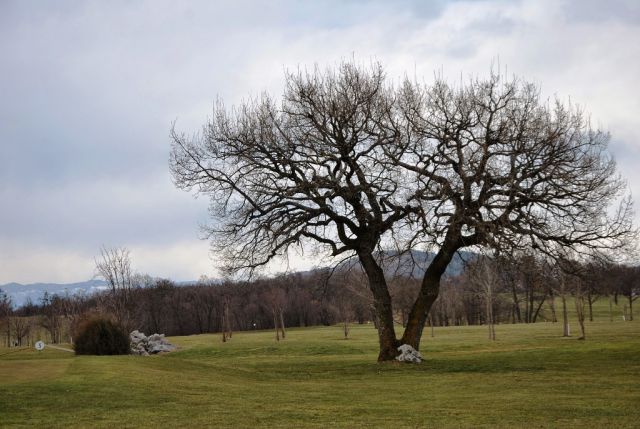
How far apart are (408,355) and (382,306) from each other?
2.53 meters

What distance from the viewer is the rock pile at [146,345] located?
41.1m

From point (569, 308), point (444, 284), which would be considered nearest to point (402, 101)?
point (444, 284)

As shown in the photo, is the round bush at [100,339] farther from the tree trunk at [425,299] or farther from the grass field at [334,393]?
the tree trunk at [425,299]

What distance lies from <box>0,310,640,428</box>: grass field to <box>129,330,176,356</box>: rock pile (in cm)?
1347

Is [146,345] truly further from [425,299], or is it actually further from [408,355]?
[425,299]

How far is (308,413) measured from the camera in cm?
1454

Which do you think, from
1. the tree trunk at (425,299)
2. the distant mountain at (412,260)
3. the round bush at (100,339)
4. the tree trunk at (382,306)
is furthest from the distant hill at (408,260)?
the round bush at (100,339)

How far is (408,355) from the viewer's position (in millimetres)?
28703

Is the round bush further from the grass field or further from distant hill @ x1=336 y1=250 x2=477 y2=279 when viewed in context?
distant hill @ x1=336 y1=250 x2=477 y2=279

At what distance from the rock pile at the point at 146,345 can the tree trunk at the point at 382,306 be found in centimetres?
1639

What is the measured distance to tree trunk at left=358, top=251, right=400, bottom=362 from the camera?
2962cm

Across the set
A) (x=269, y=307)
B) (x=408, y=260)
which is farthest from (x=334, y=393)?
(x=269, y=307)

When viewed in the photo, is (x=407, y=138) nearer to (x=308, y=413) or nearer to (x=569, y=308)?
(x=308, y=413)

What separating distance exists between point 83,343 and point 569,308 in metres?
112
